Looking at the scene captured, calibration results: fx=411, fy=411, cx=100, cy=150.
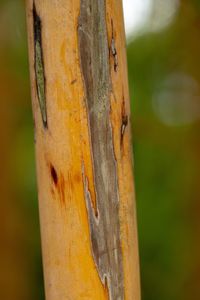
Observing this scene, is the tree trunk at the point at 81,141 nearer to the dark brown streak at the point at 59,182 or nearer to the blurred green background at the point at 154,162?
the dark brown streak at the point at 59,182

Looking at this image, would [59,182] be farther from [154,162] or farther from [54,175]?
[154,162]

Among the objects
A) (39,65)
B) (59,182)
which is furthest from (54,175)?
(39,65)

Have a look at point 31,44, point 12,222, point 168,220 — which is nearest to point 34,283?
point 12,222

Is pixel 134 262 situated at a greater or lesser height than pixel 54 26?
lesser

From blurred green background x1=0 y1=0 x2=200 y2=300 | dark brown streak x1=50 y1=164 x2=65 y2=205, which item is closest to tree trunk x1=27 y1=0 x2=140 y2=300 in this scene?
dark brown streak x1=50 y1=164 x2=65 y2=205

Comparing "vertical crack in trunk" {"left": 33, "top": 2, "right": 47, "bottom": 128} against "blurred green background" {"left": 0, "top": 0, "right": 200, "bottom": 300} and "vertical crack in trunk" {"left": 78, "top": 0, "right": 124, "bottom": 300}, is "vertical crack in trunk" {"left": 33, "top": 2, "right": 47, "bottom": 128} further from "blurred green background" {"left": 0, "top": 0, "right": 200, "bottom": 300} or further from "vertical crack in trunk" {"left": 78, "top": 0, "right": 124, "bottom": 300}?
"blurred green background" {"left": 0, "top": 0, "right": 200, "bottom": 300}

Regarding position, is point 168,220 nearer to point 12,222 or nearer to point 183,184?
point 183,184

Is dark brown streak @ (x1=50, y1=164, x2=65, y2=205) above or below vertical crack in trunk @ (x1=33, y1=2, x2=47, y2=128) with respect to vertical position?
A: below
